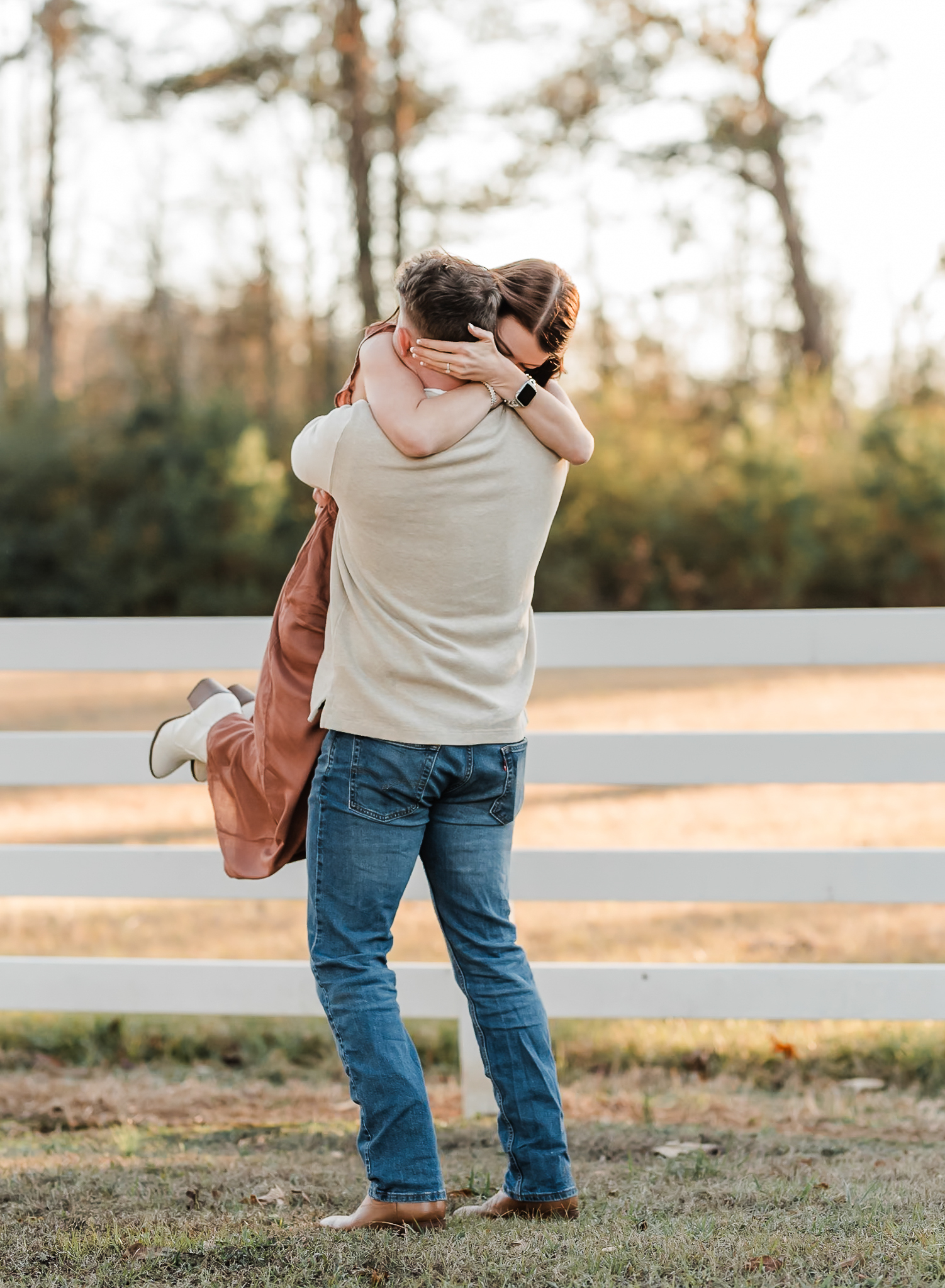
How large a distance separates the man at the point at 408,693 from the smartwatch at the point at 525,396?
0.02m

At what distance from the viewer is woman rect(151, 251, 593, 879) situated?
2.21 metres

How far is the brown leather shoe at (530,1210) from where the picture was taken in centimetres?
239

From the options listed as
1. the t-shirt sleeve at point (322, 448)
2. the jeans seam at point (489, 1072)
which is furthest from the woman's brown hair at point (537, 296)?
the jeans seam at point (489, 1072)

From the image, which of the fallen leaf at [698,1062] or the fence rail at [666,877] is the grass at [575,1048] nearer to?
the fallen leaf at [698,1062]

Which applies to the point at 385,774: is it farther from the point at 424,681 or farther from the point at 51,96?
the point at 51,96

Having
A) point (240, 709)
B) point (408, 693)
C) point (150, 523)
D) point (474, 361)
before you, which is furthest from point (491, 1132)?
point (150, 523)

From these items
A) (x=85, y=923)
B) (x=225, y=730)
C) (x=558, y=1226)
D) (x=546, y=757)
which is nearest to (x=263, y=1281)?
(x=558, y=1226)

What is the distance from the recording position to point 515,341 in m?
2.30

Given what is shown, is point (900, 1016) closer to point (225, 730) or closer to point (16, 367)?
point (225, 730)

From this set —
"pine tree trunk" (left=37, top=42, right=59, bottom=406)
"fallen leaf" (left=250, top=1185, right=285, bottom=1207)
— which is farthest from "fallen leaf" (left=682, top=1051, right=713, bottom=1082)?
"pine tree trunk" (left=37, top=42, right=59, bottom=406)

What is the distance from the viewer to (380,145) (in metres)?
19.4

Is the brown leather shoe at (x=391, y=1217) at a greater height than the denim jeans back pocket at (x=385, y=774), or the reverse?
the denim jeans back pocket at (x=385, y=774)

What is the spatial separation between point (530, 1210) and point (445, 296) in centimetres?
158

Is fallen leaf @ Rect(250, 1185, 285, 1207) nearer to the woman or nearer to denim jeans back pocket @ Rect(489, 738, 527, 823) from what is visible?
the woman
